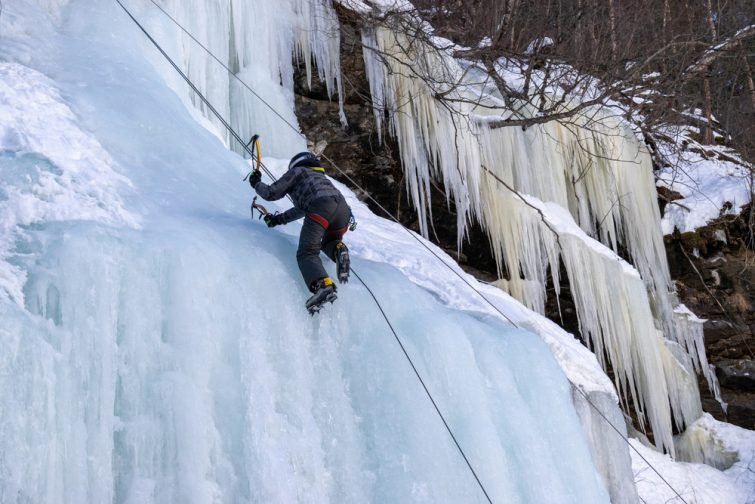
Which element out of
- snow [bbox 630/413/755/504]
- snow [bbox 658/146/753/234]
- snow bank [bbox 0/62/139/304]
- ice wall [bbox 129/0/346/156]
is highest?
ice wall [bbox 129/0/346/156]

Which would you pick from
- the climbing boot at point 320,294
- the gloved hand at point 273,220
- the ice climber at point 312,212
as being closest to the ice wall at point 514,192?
the ice climber at point 312,212

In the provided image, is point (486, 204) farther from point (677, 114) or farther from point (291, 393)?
point (291, 393)

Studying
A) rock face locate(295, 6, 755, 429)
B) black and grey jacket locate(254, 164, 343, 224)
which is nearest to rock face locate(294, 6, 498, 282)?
rock face locate(295, 6, 755, 429)

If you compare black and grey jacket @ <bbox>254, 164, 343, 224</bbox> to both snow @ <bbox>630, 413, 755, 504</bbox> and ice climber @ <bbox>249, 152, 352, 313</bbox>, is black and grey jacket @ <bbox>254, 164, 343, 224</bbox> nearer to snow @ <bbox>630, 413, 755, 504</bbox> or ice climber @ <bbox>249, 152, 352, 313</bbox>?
ice climber @ <bbox>249, 152, 352, 313</bbox>

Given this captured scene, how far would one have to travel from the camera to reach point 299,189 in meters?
3.57

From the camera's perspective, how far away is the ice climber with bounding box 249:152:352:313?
3.29 meters

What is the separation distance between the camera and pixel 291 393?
9.50 feet

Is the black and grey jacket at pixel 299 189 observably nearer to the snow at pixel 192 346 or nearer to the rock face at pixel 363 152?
the snow at pixel 192 346

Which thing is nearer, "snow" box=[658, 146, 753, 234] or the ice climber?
the ice climber

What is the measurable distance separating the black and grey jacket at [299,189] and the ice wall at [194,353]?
153 millimetres

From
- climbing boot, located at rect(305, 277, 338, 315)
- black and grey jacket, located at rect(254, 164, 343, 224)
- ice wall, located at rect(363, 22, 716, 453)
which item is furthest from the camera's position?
ice wall, located at rect(363, 22, 716, 453)

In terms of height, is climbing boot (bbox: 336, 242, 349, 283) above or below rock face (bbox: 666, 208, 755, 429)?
above

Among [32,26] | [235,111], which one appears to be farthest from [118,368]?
[235,111]

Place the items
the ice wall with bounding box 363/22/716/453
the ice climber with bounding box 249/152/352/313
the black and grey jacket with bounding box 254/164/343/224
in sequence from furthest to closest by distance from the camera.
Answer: the ice wall with bounding box 363/22/716/453 → the black and grey jacket with bounding box 254/164/343/224 → the ice climber with bounding box 249/152/352/313
